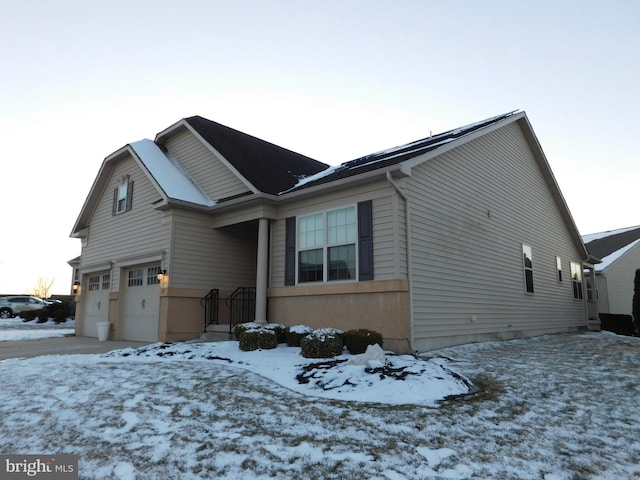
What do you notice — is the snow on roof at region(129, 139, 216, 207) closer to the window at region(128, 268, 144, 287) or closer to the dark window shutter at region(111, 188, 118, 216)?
the dark window shutter at region(111, 188, 118, 216)

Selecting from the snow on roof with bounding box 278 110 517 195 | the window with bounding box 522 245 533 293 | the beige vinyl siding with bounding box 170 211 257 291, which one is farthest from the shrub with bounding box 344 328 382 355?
the window with bounding box 522 245 533 293

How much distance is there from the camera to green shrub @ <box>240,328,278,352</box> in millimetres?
9000

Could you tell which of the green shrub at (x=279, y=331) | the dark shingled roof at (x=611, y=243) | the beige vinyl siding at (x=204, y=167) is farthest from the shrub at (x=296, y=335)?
the dark shingled roof at (x=611, y=243)

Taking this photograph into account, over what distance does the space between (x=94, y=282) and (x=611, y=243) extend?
92.7ft

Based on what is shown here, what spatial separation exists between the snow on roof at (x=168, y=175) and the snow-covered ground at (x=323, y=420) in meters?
5.79

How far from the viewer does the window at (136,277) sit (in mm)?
13609

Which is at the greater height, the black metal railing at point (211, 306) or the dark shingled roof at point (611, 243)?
the dark shingled roof at point (611, 243)

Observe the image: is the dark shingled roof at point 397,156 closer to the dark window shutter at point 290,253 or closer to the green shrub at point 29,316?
the dark window shutter at point 290,253

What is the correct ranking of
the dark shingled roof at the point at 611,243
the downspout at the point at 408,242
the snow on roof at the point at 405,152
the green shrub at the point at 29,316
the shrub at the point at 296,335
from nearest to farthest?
the downspout at the point at 408,242 → the shrub at the point at 296,335 → the snow on roof at the point at 405,152 → the green shrub at the point at 29,316 → the dark shingled roof at the point at 611,243

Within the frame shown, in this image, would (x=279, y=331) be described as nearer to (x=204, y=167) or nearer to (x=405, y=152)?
(x=405, y=152)

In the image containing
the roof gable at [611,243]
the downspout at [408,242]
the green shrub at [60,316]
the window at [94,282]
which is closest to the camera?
the downspout at [408,242]

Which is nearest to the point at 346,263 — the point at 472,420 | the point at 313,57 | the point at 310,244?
the point at 310,244

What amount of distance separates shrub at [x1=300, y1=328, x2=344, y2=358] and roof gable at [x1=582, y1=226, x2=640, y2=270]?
1970 centimetres

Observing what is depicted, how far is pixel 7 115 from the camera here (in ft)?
47.3
